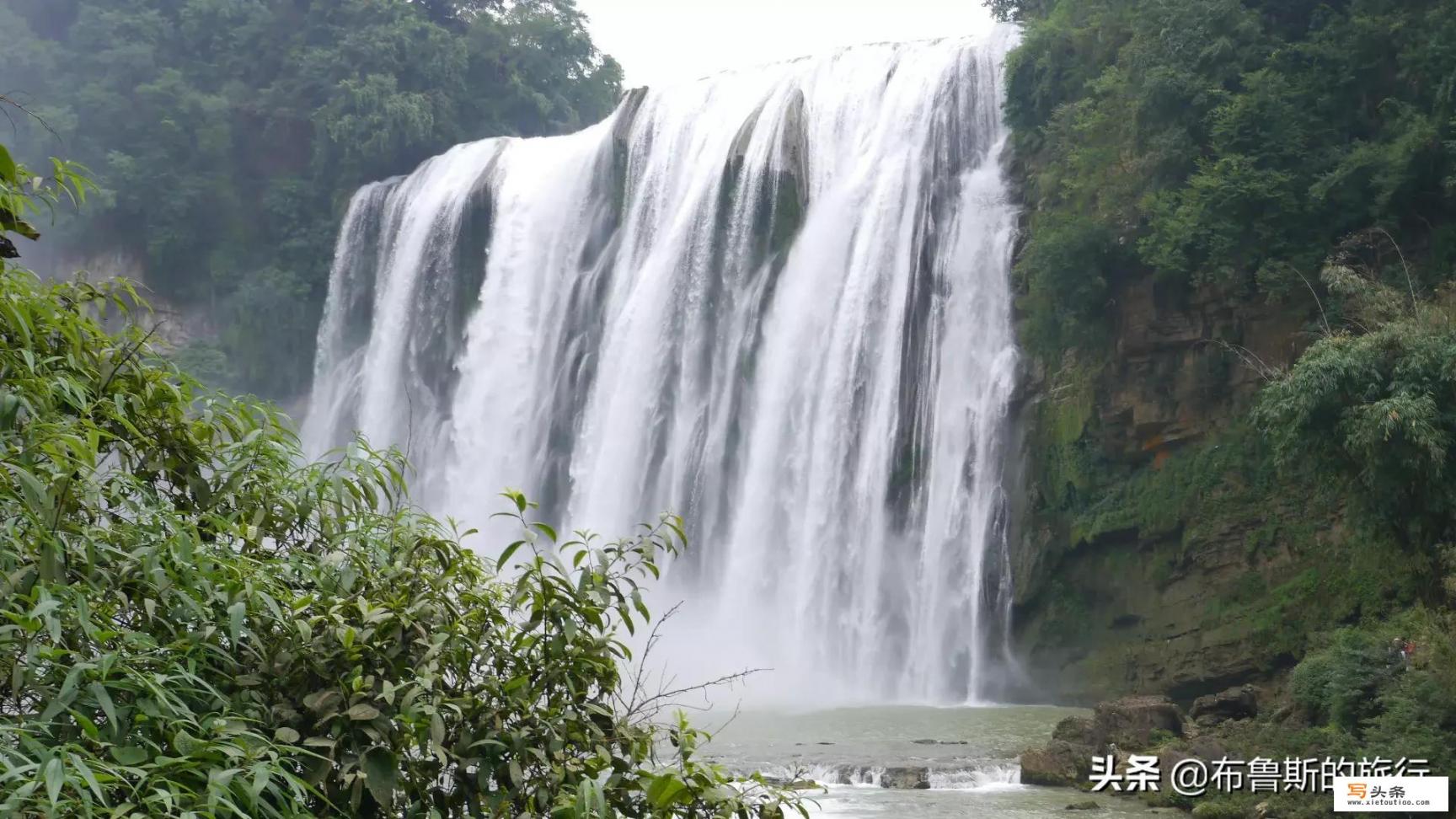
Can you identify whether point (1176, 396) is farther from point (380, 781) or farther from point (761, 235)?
point (380, 781)

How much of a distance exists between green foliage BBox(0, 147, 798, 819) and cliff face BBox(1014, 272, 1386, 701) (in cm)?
1424

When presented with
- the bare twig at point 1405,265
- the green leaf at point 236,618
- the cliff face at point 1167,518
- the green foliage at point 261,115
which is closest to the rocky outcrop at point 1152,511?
the cliff face at point 1167,518

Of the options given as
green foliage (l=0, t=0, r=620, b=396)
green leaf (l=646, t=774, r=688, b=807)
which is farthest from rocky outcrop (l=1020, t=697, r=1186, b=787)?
green foliage (l=0, t=0, r=620, b=396)

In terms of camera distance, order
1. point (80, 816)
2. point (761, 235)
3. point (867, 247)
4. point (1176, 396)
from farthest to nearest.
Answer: point (761, 235)
point (867, 247)
point (1176, 396)
point (80, 816)

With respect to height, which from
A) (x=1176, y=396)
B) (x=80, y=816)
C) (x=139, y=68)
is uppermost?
(x=139, y=68)

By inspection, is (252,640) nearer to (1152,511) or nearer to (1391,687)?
(1391,687)

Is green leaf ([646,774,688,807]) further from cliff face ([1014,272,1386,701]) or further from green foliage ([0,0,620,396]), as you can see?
green foliage ([0,0,620,396])

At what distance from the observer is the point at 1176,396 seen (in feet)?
64.5

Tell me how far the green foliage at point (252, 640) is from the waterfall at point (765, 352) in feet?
54.9

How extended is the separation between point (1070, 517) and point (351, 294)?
22.6m

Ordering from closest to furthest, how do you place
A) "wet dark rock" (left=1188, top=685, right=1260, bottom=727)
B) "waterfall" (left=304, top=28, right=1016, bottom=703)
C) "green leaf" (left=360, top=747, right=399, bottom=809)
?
"green leaf" (left=360, top=747, right=399, bottom=809)
"wet dark rock" (left=1188, top=685, right=1260, bottom=727)
"waterfall" (left=304, top=28, right=1016, bottom=703)

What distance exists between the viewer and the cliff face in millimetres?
17281

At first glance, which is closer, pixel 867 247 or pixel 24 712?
pixel 24 712

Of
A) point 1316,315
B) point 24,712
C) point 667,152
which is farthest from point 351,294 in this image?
point 24,712
